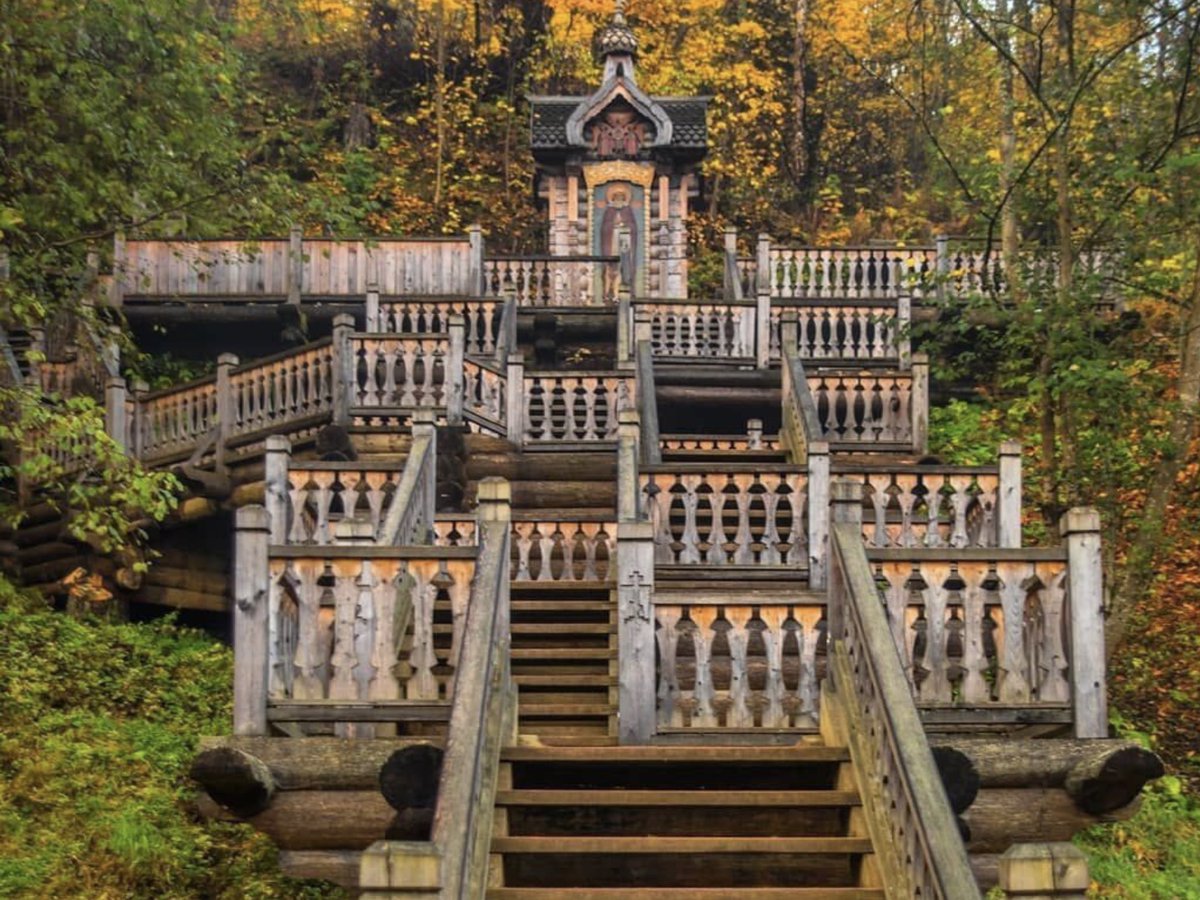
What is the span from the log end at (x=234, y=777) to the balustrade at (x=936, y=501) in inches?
254

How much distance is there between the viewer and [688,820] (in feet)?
26.6

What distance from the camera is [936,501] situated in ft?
41.5

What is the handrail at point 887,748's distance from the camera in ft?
20.4

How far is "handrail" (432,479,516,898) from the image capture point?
6176 mm

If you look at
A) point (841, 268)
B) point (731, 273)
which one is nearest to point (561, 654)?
point (731, 273)

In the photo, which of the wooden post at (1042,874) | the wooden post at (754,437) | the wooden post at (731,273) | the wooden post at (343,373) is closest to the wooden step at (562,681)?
the wooden post at (1042,874)

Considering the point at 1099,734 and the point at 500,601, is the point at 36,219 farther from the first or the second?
the point at 1099,734

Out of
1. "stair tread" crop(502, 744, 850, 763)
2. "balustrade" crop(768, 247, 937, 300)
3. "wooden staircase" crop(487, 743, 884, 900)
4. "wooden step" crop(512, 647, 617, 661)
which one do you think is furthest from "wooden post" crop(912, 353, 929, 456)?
"balustrade" crop(768, 247, 937, 300)

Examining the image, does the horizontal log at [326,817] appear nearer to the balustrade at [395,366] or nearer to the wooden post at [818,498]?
the wooden post at [818,498]

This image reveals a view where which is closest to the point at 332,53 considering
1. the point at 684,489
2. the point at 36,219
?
the point at 36,219

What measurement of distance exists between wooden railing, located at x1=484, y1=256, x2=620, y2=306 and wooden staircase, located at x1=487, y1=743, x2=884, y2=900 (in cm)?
1710

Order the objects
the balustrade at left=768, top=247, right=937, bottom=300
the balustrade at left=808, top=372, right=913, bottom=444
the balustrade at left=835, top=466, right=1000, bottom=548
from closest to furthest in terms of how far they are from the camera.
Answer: the balustrade at left=835, top=466, right=1000, bottom=548
the balustrade at left=808, top=372, right=913, bottom=444
the balustrade at left=768, top=247, right=937, bottom=300

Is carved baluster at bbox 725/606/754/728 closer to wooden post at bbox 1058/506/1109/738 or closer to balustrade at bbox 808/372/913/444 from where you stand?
wooden post at bbox 1058/506/1109/738

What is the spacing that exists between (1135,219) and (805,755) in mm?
9268
